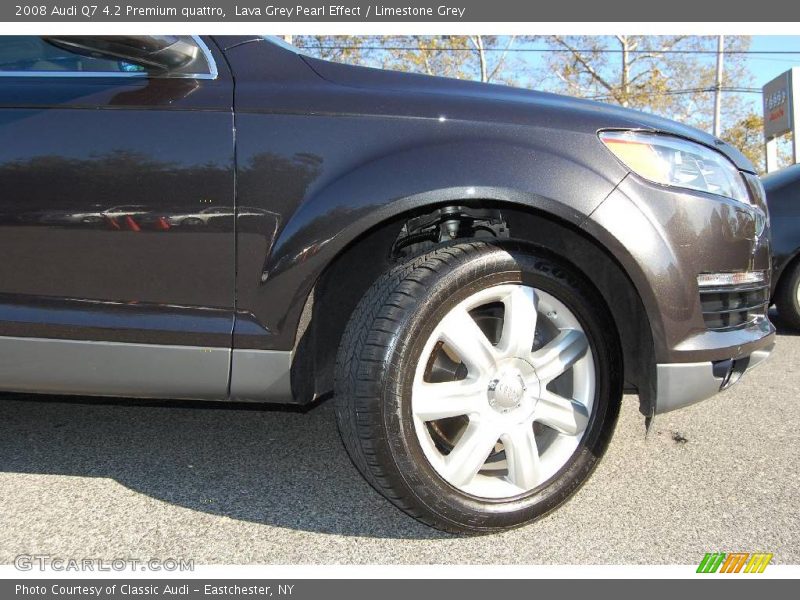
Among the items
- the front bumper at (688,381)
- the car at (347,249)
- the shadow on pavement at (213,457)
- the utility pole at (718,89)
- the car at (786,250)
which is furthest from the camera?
the utility pole at (718,89)

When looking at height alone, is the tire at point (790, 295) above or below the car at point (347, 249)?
below

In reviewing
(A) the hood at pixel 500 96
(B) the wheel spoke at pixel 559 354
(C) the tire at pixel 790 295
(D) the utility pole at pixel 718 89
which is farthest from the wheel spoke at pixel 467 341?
(D) the utility pole at pixel 718 89

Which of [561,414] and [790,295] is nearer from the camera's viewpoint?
[561,414]

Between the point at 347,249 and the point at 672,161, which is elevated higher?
the point at 672,161

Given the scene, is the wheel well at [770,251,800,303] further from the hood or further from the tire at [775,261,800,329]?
the hood

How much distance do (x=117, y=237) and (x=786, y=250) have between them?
482 cm

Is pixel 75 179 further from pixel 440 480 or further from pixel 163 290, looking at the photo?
pixel 440 480

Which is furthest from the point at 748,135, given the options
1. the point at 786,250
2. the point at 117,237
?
the point at 117,237

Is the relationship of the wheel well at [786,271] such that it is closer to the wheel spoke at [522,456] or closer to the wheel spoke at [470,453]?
the wheel spoke at [522,456]

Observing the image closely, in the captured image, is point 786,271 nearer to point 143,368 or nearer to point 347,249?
point 347,249

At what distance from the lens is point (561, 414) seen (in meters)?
2.08

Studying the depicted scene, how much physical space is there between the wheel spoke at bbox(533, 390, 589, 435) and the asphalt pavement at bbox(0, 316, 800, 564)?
311 millimetres

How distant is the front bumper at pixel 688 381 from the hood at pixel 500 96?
0.71 meters

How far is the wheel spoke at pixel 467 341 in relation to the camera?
196cm
